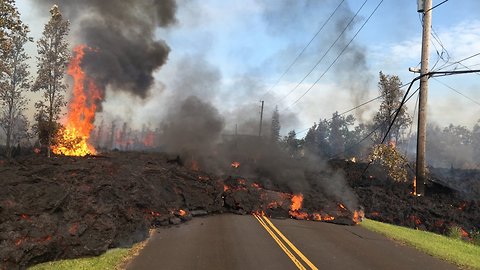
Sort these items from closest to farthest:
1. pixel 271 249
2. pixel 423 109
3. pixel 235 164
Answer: pixel 271 249 < pixel 423 109 < pixel 235 164

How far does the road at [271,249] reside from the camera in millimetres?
9008

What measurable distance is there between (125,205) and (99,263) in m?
4.93

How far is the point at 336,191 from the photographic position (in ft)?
71.5

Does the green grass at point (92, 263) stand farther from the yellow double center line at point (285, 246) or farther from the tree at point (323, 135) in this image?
the tree at point (323, 135)

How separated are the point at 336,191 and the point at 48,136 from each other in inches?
1003

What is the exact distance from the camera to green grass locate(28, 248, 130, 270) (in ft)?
26.1

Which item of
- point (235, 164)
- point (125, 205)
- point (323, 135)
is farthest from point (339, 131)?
point (125, 205)

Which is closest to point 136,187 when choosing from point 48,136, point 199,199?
point 199,199

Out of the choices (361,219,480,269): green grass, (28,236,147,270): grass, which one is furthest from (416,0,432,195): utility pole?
(28,236,147,270): grass

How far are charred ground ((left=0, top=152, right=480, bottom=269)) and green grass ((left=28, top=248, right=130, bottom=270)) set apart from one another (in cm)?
20

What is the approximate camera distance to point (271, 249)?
1058cm

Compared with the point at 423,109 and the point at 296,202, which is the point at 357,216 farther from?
the point at 423,109

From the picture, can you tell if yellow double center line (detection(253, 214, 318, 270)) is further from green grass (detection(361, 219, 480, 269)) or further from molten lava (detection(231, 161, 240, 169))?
molten lava (detection(231, 161, 240, 169))

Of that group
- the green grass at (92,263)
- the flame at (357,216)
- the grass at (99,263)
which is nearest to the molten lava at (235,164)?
the flame at (357,216)
